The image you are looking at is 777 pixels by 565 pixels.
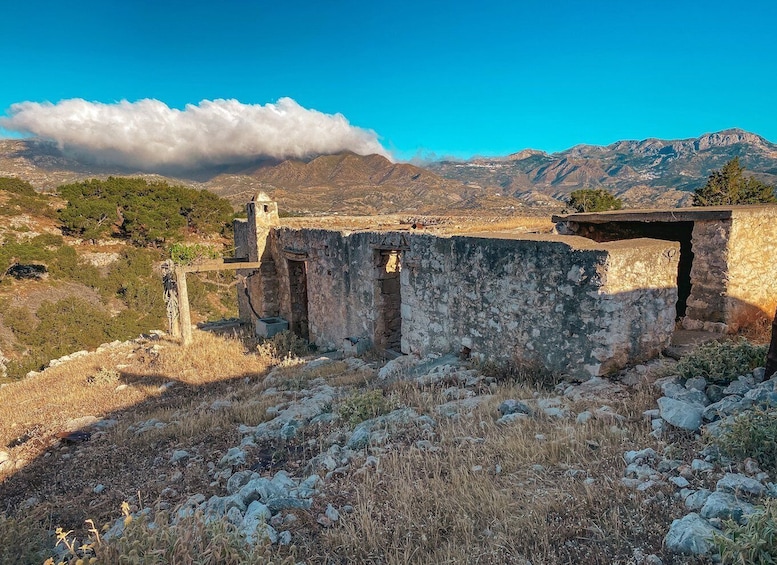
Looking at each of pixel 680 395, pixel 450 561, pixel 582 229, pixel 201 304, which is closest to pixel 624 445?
pixel 680 395

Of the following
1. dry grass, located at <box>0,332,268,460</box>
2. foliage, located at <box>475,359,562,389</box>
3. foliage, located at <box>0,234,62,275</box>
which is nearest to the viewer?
foliage, located at <box>475,359,562,389</box>

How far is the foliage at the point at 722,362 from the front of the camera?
425 cm

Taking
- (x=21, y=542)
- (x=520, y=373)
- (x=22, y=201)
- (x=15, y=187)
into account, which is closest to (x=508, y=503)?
(x=21, y=542)

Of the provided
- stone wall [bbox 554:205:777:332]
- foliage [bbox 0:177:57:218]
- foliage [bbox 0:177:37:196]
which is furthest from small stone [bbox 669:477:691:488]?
foliage [bbox 0:177:37:196]

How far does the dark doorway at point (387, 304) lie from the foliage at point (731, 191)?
20.3 m

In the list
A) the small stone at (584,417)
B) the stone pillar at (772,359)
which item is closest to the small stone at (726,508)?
the small stone at (584,417)

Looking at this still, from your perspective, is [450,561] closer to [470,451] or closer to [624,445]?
[470,451]

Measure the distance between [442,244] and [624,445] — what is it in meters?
4.43

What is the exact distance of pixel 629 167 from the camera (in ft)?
514

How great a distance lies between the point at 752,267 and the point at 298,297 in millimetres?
9546

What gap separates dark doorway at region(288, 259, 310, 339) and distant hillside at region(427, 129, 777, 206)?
315ft

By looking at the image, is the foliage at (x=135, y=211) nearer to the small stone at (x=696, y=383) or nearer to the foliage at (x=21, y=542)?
the foliage at (x=21, y=542)

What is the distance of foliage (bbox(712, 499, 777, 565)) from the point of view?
2020 millimetres

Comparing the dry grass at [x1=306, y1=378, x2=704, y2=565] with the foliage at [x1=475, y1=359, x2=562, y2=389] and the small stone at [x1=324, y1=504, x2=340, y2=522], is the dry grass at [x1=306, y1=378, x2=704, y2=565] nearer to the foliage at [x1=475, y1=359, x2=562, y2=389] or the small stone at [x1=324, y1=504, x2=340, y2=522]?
the small stone at [x1=324, y1=504, x2=340, y2=522]
